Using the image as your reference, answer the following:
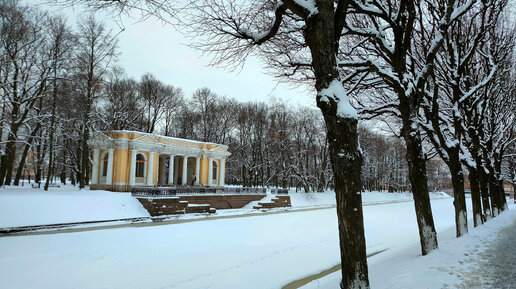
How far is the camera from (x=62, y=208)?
58.5ft

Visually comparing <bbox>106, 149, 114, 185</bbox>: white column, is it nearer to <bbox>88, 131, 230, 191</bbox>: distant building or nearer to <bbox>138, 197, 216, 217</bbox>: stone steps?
<bbox>88, 131, 230, 191</bbox>: distant building

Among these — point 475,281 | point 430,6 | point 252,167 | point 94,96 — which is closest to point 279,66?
point 430,6

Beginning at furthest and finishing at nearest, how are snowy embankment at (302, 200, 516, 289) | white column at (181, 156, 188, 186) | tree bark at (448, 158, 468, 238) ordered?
white column at (181, 156, 188, 186) < tree bark at (448, 158, 468, 238) < snowy embankment at (302, 200, 516, 289)

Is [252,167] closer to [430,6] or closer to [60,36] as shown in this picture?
[60,36]

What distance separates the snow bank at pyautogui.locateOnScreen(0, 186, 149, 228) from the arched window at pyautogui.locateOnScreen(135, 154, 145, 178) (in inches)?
296

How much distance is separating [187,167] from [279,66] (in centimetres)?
3117

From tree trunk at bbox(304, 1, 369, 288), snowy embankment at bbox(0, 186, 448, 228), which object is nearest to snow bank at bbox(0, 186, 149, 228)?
snowy embankment at bbox(0, 186, 448, 228)

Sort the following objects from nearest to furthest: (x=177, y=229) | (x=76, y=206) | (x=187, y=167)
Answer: (x=177, y=229) → (x=76, y=206) → (x=187, y=167)

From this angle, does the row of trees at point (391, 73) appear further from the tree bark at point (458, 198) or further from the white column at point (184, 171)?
the white column at point (184, 171)

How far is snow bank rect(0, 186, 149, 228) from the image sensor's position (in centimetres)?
1574

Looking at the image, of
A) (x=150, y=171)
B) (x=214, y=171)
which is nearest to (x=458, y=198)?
(x=150, y=171)

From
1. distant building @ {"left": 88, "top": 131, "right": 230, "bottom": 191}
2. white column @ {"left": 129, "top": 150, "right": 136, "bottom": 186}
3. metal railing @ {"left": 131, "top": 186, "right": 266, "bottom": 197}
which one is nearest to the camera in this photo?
metal railing @ {"left": 131, "top": 186, "right": 266, "bottom": 197}

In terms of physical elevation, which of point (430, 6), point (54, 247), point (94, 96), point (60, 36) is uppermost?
point (60, 36)

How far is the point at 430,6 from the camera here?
9562mm
